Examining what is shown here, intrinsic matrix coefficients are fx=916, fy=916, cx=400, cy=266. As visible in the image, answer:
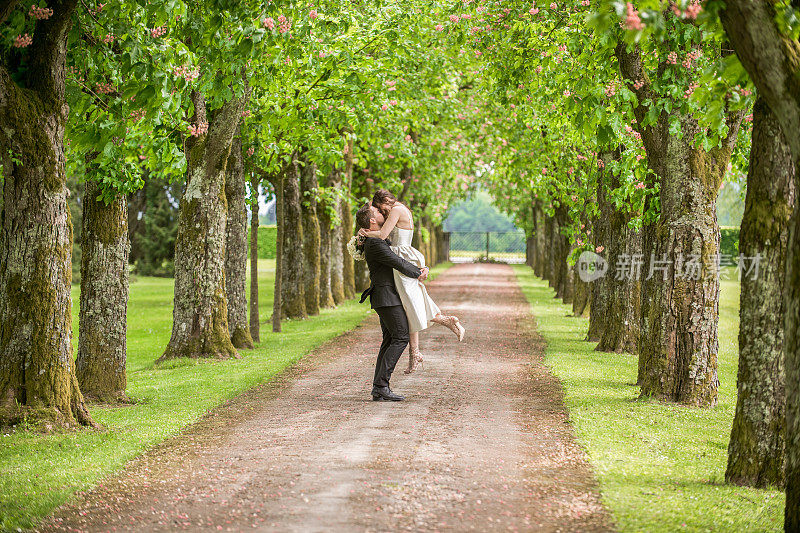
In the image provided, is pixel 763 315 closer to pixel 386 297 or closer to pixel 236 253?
pixel 386 297

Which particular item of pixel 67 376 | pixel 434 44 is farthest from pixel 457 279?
pixel 67 376

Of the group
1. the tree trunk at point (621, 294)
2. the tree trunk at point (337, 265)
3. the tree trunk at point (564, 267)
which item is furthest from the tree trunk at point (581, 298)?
the tree trunk at point (621, 294)

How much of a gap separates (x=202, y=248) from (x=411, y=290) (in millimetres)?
5567

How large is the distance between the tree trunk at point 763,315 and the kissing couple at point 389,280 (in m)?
4.21

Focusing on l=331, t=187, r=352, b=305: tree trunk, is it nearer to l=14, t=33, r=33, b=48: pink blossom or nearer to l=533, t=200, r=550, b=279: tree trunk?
l=533, t=200, r=550, b=279: tree trunk

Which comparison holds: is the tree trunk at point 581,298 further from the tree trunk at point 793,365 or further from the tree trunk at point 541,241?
the tree trunk at point 793,365

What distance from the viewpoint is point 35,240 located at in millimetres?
8875

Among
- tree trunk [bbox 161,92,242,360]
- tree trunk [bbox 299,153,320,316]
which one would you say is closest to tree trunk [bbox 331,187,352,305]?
tree trunk [bbox 299,153,320,316]

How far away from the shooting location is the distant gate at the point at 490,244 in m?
85.2

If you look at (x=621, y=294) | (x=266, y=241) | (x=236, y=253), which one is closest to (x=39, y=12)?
(x=236, y=253)

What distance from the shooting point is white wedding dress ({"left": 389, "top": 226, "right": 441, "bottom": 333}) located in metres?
11.0

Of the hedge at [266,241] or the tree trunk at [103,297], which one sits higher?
the hedge at [266,241]

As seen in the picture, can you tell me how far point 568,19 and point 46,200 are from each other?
28.2ft

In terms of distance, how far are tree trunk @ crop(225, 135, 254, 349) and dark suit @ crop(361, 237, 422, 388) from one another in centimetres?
724
